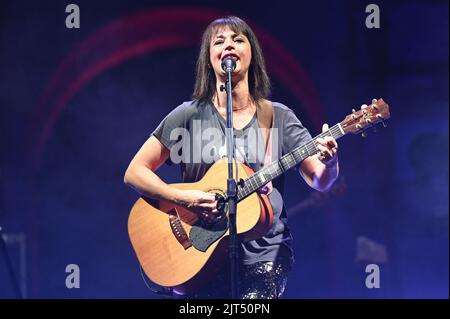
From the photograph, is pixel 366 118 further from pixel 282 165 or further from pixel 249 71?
pixel 249 71

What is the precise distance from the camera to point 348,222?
21.8 feet

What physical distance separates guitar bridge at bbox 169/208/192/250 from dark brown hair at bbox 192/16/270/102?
684 millimetres

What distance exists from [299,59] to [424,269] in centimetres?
244

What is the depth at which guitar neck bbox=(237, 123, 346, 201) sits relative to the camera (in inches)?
148

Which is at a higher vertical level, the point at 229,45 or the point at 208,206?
the point at 229,45

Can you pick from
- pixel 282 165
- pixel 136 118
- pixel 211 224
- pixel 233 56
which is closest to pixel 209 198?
pixel 211 224

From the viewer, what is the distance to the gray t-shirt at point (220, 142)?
3.77 metres

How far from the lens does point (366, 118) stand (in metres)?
3.75

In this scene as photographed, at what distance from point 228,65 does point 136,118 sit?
297 centimetres

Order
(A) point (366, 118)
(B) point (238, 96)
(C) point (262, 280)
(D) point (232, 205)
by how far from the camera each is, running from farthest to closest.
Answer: (B) point (238, 96) → (A) point (366, 118) → (C) point (262, 280) → (D) point (232, 205)

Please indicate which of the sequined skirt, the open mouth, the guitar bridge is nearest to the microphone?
the open mouth

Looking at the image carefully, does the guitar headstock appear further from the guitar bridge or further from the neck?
the guitar bridge

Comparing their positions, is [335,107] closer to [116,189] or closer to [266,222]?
[116,189]
